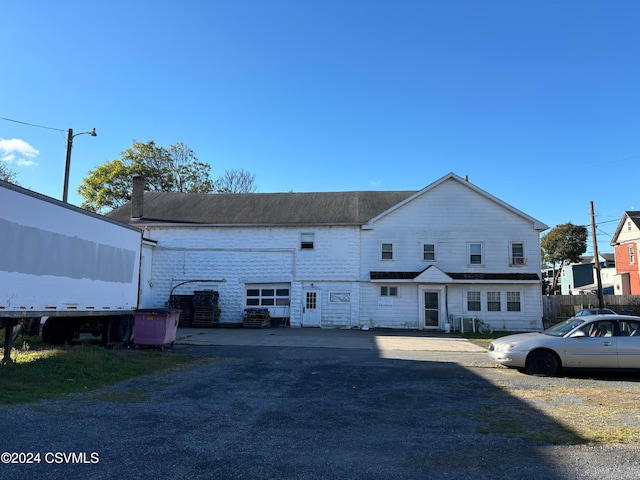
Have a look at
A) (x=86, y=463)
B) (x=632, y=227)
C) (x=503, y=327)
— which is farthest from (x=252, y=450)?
(x=632, y=227)

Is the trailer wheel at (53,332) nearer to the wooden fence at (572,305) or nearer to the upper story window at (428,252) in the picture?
the upper story window at (428,252)

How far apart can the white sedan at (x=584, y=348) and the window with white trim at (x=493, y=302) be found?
44.6ft

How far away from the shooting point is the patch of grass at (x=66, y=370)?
7.71 metres

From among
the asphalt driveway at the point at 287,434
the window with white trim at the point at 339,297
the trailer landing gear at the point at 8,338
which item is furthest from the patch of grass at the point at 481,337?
the trailer landing gear at the point at 8,338

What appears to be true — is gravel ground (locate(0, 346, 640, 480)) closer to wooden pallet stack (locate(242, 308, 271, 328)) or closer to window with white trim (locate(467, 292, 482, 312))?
wooden pallet stack (locate(242, 308, 271, 328))

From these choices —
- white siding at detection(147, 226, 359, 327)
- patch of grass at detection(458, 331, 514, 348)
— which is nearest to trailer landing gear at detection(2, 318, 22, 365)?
patch of grass at detection(458, 331, 514, 348)

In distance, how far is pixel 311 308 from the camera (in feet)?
80.6

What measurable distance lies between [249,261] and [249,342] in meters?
8.83

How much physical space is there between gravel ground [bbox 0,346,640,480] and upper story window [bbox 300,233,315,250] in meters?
15.5

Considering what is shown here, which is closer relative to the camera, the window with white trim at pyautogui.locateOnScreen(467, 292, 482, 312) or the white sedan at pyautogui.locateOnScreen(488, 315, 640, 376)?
the white sedan at pyautogui.locateOnScreen(488, 315, 640, 376)

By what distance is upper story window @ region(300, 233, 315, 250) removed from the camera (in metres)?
25.2

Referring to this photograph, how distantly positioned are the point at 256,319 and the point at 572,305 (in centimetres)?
2008

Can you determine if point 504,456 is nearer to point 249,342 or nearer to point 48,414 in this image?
point 48,414

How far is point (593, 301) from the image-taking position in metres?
29.3
